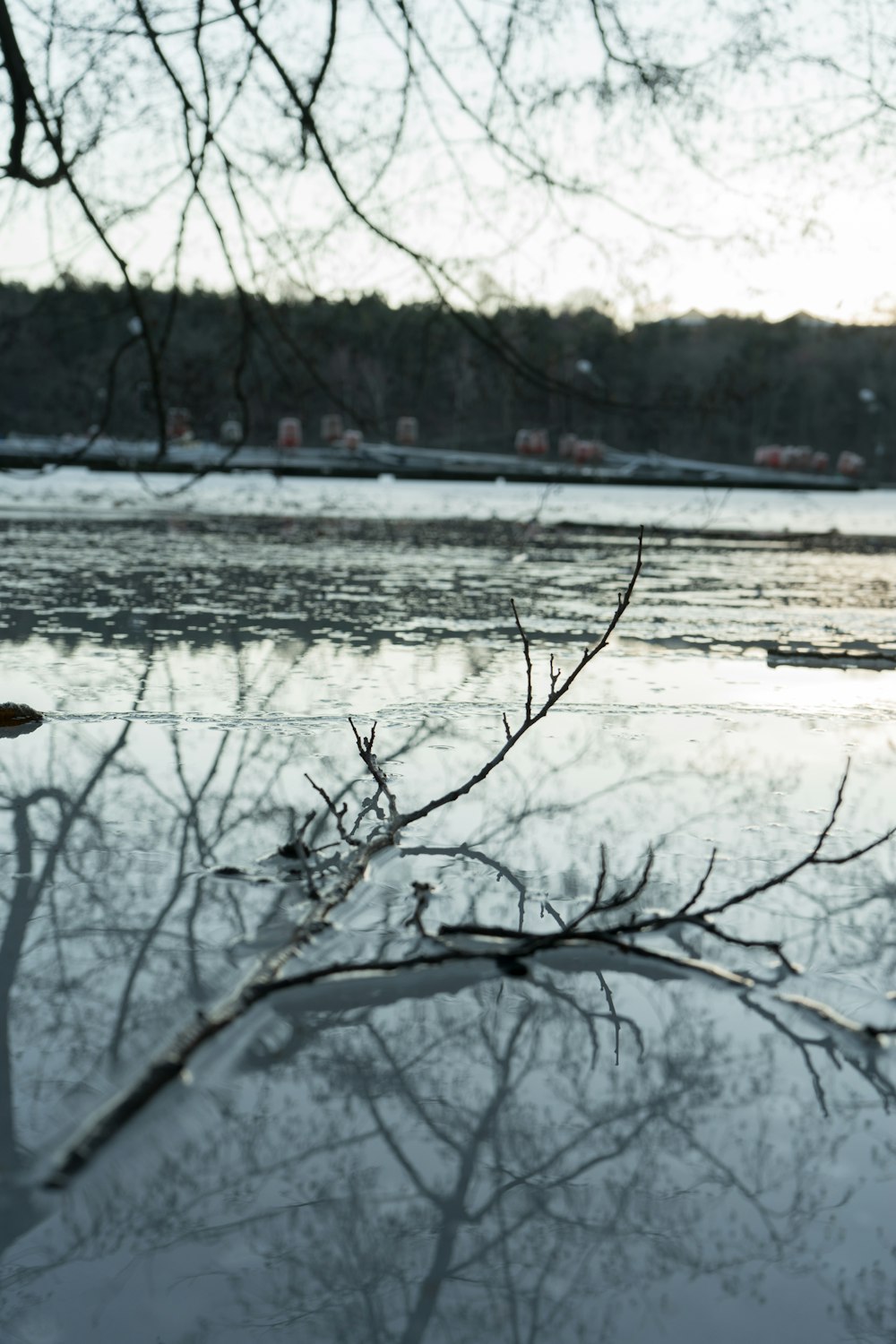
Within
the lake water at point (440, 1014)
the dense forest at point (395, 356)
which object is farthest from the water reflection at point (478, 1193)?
the dense forest at point (395, 356)

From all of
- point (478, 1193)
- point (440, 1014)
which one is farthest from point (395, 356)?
point (478, 1193)

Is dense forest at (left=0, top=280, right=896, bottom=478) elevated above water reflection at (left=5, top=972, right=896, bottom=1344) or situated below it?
above

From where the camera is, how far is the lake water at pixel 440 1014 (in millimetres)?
1560

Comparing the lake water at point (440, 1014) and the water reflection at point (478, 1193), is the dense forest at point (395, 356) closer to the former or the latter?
the lake water at point (440, 1014)

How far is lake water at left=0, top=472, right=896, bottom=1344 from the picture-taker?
1560 mm

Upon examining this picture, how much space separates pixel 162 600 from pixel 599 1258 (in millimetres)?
6568

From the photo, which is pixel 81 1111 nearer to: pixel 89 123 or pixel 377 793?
pixel 377 793

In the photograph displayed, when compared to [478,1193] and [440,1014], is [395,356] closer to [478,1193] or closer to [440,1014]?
[440,1014]

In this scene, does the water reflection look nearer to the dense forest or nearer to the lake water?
the lake water

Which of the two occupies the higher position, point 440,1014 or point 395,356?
point 395,356

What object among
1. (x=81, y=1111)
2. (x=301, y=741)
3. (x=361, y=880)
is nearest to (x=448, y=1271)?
(x=81, y=1111)

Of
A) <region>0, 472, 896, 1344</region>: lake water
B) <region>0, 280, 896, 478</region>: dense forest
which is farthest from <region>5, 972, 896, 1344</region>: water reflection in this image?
<region>0, 280, 896, 478</region>: dense forest

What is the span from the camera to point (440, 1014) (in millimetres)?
2266

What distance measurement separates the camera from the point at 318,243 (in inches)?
158
